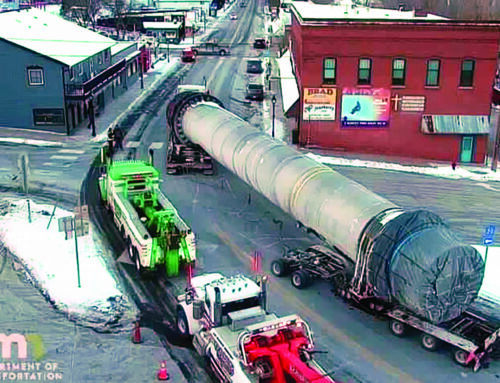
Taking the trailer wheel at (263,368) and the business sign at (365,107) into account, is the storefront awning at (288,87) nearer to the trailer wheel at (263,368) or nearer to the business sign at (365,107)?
the business sign at (365,107)

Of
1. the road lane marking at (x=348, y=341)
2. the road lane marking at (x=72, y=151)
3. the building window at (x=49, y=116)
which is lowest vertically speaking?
the road lane marking at (x=348, y=341)

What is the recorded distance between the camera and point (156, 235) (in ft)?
69.8

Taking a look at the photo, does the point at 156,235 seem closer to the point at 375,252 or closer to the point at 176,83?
the point at 375,252

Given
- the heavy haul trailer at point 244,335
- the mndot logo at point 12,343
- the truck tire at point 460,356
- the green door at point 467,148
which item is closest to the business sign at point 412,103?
the green door at point 467,148

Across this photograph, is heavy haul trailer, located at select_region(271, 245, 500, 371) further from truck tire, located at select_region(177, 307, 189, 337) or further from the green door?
the green door

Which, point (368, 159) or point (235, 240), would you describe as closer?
point (235, 240)

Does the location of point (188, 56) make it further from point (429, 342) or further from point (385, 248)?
point (429, 342)

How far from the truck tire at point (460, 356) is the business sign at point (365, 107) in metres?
22.7

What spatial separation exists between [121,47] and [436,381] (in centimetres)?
5300

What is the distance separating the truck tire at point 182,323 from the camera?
17.0 metres

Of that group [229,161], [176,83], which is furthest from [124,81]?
[229,161]

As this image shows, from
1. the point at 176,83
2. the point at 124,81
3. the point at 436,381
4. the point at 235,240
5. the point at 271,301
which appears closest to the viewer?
the point at 436,381

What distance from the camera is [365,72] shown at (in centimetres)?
3688

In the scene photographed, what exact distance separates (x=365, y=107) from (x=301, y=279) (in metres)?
19.7
